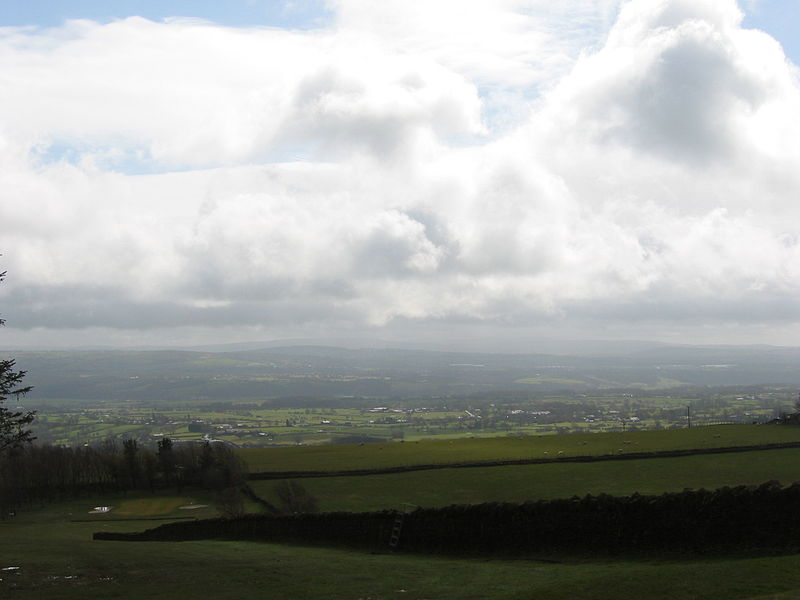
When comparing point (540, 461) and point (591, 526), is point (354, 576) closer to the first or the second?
point (591, 526)

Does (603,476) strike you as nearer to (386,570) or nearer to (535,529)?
(535,529)

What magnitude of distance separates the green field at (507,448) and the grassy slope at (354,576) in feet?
134

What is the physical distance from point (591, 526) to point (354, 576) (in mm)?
8534

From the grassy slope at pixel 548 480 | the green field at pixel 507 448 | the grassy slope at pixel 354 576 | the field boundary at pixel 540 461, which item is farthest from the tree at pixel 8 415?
the green field at pixel 507 448

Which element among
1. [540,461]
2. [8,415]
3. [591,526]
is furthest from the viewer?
[540,461]

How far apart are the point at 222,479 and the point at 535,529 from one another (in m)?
49.4

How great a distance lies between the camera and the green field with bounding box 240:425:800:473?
65.8m

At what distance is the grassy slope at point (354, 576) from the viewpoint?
647 inches

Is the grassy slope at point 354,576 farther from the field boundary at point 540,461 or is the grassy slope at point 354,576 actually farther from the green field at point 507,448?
the green field at point 507,448

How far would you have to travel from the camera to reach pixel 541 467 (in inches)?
2297

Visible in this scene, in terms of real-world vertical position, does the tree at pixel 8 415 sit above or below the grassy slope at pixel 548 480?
above

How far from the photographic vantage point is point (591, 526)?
2383cm

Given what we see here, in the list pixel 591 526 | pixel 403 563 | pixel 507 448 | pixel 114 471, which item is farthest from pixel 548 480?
pixel 114 471

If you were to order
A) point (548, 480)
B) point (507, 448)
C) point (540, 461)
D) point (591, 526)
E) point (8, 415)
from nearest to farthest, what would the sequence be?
point (591, 526), point (8, 415), point (548, 480), point (540, 461), point (507, 448)
